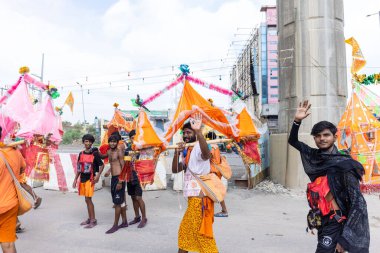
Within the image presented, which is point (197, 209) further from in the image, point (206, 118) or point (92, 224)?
point (92, 224)

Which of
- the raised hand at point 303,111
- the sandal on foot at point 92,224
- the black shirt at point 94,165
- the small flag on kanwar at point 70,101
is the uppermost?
the small flag on kanwar at point 70,101

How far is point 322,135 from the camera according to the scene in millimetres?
2453

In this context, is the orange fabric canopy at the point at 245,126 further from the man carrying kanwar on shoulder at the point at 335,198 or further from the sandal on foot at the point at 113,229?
the sandal on foot at the point at 113,229

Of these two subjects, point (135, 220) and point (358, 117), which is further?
point (358, 117)

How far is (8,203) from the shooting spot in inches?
119

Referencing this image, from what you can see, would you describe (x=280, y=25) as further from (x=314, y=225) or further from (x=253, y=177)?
(x=314, y=225)

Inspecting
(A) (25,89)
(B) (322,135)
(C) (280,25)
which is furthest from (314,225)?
(C) (280,25)

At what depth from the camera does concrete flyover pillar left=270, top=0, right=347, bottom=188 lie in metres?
8.16

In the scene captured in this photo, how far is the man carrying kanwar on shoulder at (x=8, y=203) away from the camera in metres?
2.98

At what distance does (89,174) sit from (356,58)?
226 inches

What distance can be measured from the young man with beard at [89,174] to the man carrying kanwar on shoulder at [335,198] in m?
3.70

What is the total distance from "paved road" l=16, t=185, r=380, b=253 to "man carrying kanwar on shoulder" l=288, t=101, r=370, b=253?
1.84 metres

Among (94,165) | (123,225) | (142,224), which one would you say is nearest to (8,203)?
(94,165)

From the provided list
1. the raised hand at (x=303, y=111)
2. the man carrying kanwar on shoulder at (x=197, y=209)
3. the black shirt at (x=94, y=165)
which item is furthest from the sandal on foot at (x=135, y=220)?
the raised hand at (x=303, y=111)
